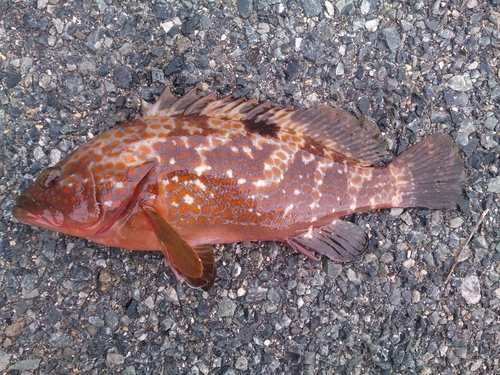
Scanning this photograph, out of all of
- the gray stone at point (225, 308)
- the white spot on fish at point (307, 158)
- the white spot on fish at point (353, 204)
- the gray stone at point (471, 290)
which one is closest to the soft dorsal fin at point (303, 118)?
the white spot on fish at point (307, 158)

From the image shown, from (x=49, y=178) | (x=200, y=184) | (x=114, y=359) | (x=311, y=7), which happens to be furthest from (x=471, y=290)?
(x=49, y=178)

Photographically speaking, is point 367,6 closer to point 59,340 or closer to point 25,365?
point 59,340

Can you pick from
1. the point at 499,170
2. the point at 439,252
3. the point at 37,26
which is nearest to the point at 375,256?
the point at 439,252

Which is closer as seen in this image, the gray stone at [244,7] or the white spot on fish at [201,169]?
the white spot on fish at [201,169]

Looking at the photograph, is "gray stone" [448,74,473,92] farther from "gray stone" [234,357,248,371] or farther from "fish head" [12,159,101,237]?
"fish head" [12,159,101,237]

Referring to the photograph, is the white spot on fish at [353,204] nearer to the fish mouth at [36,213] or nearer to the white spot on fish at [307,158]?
the white spot on fish at [307,158]

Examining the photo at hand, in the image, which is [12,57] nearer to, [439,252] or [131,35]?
[131,35]
